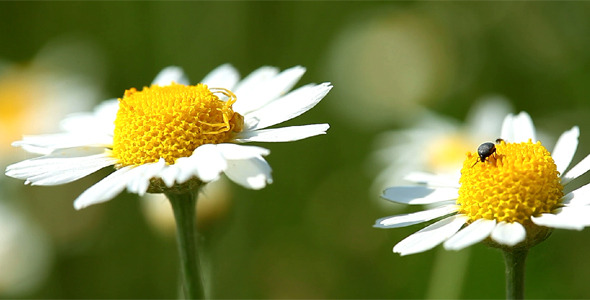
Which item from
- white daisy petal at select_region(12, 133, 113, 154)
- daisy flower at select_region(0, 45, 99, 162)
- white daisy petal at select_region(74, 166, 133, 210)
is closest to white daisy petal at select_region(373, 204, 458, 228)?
white daisy petal at select_region(74, 166, 133, 210)

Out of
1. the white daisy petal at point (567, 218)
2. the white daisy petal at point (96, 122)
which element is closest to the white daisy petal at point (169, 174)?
the white daisy petal at point (96, 122)

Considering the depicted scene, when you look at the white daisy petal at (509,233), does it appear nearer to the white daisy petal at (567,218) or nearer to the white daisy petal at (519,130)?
the white daisy petal at (567,218)

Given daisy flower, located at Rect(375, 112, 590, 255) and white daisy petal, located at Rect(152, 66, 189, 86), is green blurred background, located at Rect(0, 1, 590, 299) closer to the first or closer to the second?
white daisy petal, located at Rect(152, 66, 189, 86)

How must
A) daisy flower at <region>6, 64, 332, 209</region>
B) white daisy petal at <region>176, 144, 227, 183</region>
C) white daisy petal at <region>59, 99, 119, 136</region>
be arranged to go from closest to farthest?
white daisy petal at <region>176, 144, 227, 183</region> < daisy flower at <region>6, 64, 332, 209</region> < white daisy petal at <region>59, 99, 119, 136</region>

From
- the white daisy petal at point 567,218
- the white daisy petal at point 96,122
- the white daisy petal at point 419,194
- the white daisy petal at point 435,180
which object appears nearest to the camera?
the white daisy petal at point 567,218

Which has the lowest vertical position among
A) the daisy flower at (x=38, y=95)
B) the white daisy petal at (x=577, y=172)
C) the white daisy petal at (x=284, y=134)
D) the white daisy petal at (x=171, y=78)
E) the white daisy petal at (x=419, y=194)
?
the white daisy petal at (x=577, y=172)

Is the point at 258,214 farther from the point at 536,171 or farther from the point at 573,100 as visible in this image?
the point at 536,171

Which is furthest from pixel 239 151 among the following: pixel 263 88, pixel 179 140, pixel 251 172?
pixel 263 88

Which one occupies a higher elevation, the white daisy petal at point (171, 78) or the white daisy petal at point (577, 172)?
the white daisy petal at point (171, 78)
